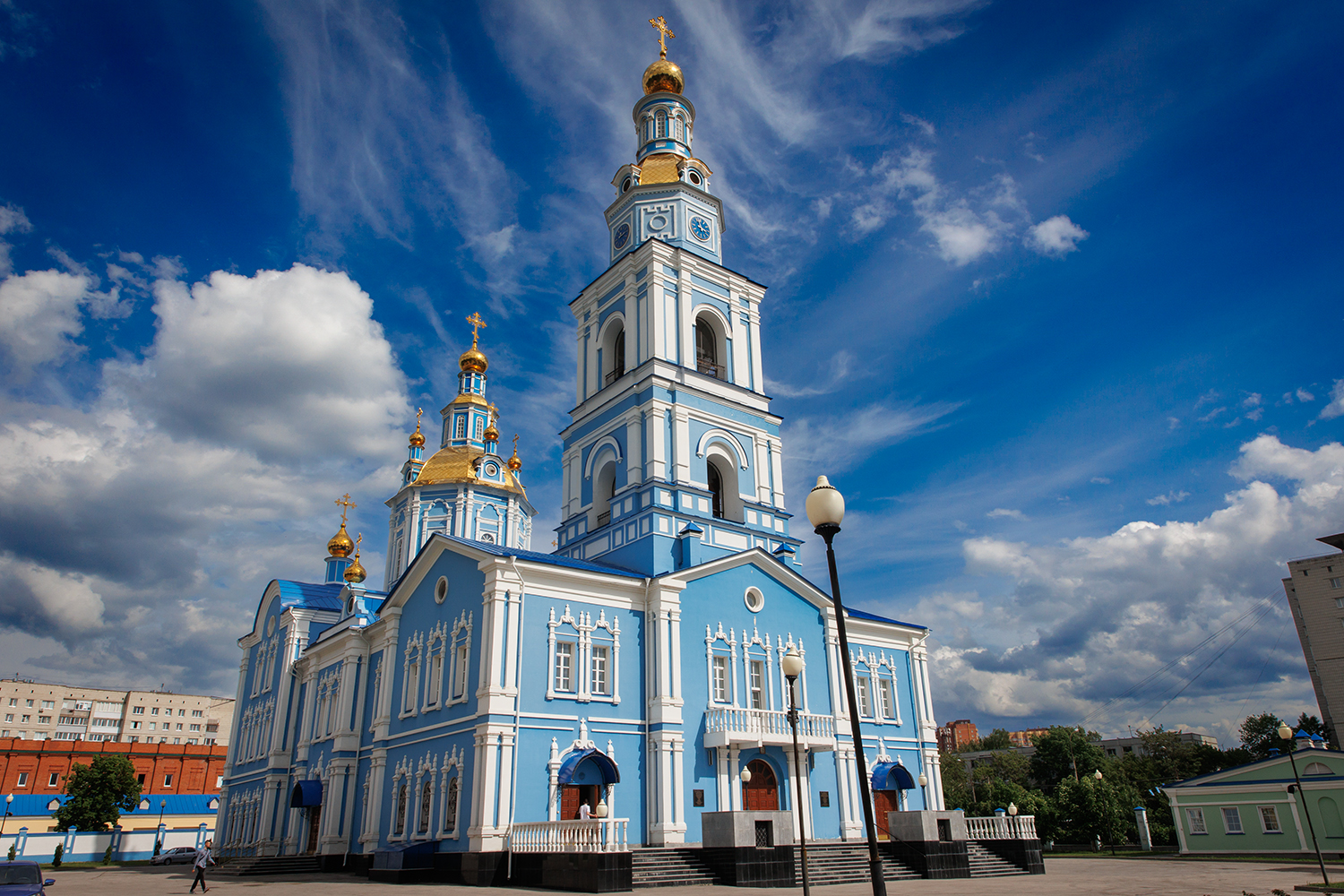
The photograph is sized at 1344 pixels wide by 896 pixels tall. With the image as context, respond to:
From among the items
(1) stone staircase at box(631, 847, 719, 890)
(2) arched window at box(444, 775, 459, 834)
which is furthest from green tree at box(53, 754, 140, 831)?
(1) stone staircase at box(631, 847, 719, 890)

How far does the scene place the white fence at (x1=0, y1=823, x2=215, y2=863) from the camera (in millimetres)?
39656

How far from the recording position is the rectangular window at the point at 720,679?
880 inches

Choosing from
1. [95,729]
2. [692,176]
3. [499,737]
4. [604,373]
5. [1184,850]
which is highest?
[692,176]

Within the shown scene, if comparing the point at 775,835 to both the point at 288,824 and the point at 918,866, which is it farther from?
the point at 288,824

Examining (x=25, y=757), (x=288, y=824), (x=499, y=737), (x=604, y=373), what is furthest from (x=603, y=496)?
(x=25, y=757)

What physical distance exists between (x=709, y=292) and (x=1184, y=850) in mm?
24871

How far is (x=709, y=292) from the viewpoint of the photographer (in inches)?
1141

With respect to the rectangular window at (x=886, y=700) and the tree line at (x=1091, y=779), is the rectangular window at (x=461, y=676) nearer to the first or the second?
the rectangular window at (x=886, y=700)

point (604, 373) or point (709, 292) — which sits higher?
point (709, 292)

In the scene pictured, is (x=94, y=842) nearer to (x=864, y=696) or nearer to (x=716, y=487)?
(x=716, y=487)

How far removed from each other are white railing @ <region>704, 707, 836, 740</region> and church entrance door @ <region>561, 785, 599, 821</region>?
3.24 metres

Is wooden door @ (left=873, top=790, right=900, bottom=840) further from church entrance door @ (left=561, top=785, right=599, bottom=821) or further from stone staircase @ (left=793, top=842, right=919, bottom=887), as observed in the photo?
church entrance door @ (left=561, top=785, right=599, bottom=821)

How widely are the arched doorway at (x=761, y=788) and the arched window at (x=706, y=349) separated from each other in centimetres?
1225

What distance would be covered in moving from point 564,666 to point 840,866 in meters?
7.72
